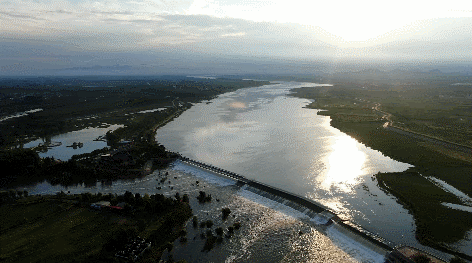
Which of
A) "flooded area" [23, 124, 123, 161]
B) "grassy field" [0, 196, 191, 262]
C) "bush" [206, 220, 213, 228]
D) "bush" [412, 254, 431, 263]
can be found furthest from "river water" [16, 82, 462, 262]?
"flooded area" [23, 124, 123, 161]

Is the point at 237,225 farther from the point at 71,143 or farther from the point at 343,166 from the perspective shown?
the point at 71,143

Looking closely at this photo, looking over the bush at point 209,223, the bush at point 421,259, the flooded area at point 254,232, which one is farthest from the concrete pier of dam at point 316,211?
the bush at point 209,223

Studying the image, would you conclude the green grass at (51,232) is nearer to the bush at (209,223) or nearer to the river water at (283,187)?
the river water at (283,187)

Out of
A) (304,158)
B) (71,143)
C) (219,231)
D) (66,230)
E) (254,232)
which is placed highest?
(71,143)

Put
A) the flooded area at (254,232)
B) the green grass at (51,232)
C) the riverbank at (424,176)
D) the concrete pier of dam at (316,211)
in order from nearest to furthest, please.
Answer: the green grass at (51,232), the flooded area at (254,232), the concrete pier of dam at (316,211), the riverbank at (424,176)

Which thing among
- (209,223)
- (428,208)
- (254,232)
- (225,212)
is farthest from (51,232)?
(428,208)

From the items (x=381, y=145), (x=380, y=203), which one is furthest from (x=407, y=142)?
(x=380, y=203)

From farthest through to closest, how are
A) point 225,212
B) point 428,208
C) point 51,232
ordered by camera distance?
point 225,212 → point 428,208 → point 51,232

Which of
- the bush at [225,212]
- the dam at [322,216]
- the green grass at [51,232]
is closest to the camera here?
the green grass at [51,232]
